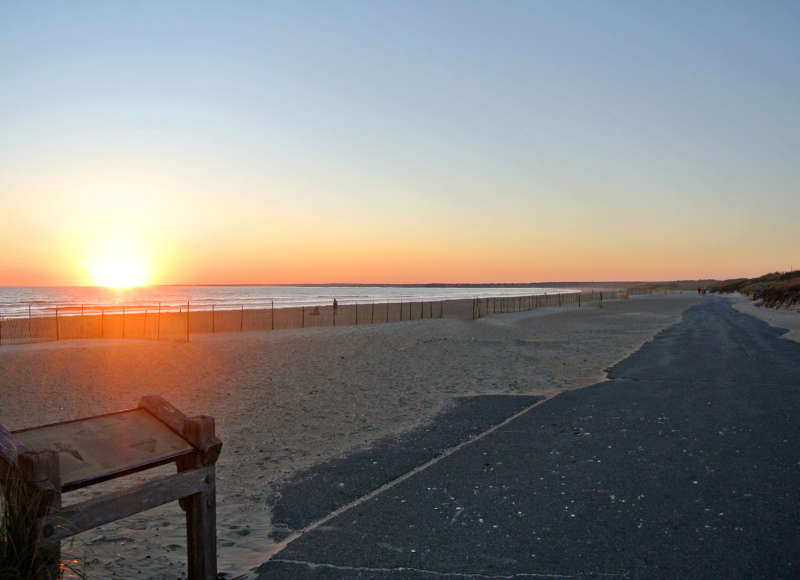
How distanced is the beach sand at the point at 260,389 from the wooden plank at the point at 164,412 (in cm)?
138

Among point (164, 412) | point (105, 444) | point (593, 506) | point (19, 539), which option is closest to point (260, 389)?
point (593, 506)

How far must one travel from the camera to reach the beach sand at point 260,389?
633cm

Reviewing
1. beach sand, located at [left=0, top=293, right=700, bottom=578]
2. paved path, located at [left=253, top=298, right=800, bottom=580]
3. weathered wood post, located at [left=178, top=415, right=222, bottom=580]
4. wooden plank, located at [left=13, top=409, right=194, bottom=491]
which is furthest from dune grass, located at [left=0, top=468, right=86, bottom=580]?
paved path, located at [left=253, top=298, right=800, bottom=580]

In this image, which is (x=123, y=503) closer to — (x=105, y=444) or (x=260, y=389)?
(x=105, y=444)

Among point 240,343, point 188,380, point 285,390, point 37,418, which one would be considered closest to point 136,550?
point 37,418

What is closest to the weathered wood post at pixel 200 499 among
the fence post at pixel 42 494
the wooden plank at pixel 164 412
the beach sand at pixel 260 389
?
the wooden plank at pixel 164 412

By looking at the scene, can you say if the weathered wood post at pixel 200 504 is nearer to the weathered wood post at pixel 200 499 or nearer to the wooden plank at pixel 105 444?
the weathered wood post at pixel 200 499

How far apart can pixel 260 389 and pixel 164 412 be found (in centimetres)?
1113

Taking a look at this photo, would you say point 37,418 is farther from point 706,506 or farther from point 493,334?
point 493,334

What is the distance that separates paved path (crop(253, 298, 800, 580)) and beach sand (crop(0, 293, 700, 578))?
125 centimetres

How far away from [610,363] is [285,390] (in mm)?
10471

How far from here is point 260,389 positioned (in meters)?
15.9

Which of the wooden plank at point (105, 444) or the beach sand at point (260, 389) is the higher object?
the wooden plank at point (105, 444)

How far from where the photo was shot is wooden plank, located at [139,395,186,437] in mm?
4922
